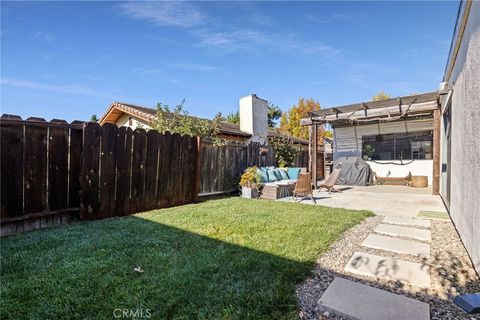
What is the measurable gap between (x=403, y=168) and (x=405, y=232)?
11.0 m

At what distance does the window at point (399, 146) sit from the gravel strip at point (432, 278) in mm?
10936

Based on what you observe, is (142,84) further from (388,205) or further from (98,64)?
(388,205)

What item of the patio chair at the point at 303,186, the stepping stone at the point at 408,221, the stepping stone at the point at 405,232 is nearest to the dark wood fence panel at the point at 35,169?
the stepping stone at the point at 405,232

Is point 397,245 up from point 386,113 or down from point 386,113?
down

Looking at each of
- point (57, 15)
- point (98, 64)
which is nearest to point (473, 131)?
point (57, 15)

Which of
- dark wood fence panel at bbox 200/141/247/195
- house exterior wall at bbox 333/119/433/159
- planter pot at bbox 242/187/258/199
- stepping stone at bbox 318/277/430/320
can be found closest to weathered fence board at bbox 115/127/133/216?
dark wood fence panel at bbox 200/141/247/195

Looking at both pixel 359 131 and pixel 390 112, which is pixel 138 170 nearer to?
pixel 390 112

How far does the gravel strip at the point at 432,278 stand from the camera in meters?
2.37

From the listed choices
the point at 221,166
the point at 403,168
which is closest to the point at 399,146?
the point at 403,168

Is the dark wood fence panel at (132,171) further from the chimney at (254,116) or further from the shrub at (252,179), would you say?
the chimney at (254,116)

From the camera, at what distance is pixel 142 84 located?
47.2 feet

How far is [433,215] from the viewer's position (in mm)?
6023

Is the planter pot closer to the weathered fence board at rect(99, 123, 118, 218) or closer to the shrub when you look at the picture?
→ the shrub

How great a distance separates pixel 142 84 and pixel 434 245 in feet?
47.3
